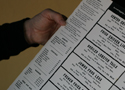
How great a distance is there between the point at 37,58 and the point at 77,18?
184mm

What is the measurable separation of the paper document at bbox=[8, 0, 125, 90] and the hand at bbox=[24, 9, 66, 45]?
170mm

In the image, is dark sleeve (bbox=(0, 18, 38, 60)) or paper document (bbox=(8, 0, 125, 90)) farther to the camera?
dark sleeve (bbox=(0, 18, 38, 60))

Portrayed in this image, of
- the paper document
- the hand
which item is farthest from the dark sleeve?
the paper document

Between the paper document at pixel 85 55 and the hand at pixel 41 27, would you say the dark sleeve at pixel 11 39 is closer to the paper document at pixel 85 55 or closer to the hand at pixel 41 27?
the hand at pixel 41 27

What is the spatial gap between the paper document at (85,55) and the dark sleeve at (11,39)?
0.21 m

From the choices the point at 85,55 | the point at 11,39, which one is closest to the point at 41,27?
the point at 11,39

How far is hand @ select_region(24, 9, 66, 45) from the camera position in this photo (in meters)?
0.73

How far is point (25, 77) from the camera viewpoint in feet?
1.94

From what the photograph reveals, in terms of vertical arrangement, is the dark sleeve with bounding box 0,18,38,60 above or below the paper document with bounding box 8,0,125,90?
below

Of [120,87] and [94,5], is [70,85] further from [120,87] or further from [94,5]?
[94,5]

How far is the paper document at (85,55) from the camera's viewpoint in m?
0.50

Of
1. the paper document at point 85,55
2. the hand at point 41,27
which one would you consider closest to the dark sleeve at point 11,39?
the hand at point 41,27

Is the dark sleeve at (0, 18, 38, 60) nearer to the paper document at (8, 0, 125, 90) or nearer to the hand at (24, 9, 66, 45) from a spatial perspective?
the hand at (24, 9, 66, 45)

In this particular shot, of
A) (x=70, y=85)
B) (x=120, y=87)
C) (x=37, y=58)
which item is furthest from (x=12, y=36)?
(x=120, y=87)
